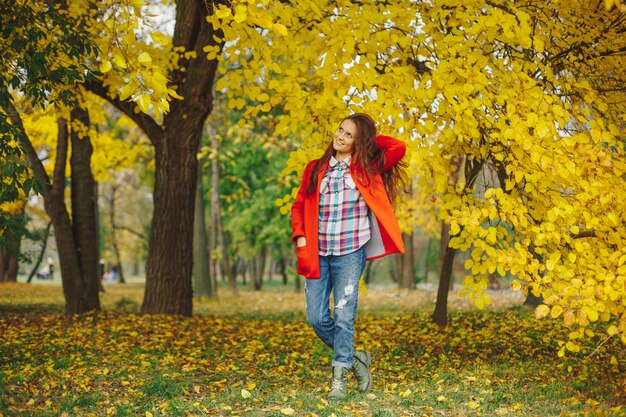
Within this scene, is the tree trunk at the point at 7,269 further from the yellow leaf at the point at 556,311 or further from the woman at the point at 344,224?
the yellow leaf at the point at 556,311

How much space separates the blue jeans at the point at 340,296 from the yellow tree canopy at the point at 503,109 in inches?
31.5

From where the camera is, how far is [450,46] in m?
4.85

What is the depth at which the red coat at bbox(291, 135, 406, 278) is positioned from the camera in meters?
4.05

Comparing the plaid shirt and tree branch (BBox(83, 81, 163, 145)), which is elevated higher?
tree branch (BBox(83, 81, 163, 145))

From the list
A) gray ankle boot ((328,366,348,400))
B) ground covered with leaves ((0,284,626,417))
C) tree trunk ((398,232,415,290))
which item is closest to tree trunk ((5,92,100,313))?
ground covered with leaves ((0,284,626,417))

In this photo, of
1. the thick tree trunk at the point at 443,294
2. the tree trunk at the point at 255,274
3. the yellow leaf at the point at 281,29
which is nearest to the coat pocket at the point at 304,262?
the yellow leaf at the point at 281,29

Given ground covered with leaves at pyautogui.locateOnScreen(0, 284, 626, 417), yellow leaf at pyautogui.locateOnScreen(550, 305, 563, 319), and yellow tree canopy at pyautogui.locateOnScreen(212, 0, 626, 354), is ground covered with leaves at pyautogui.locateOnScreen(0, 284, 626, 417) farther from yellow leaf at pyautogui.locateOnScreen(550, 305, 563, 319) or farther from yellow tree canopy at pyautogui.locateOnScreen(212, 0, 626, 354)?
yellow tree canopy at pyautogui.locateOnScreen(212, 0, 626, 354)

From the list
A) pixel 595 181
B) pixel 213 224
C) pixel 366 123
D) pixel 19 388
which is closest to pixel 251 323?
pixel 19 388

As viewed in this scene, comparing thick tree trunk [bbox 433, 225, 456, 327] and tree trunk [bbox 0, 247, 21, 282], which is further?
tree trunk [bbox 0, 247, 21, 282]

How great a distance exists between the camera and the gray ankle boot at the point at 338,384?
414cm

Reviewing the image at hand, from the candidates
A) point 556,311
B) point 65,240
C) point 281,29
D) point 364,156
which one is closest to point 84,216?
point 65,240

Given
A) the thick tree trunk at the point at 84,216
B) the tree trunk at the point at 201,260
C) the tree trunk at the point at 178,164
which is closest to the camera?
the tree trunk at the point at 178,164

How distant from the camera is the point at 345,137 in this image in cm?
418

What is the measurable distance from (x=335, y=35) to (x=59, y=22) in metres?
2.38
